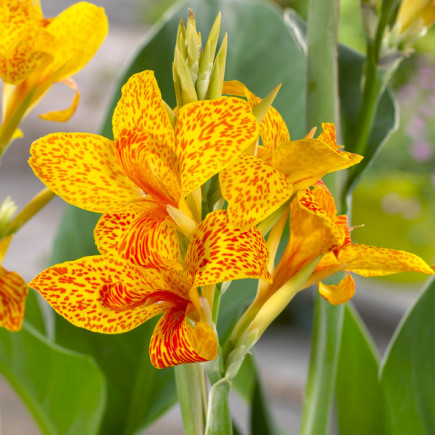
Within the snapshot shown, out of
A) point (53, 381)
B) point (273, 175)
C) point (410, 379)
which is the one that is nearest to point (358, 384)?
point (410, 379)

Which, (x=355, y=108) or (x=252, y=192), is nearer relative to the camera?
(x=252, y=192)

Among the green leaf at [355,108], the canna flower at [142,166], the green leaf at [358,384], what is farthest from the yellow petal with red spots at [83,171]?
the green leaf at [358,384]

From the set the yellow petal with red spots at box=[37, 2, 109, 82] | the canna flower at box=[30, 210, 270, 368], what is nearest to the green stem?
the canna flower at box=[30, 210, 270, 368]

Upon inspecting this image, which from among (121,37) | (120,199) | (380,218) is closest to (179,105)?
(120,199)

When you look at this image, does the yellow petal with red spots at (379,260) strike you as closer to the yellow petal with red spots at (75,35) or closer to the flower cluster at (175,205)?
the flower cluster at (175,205)

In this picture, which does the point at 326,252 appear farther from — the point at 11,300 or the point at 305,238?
the point at 11,300

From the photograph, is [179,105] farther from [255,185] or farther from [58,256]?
[58,256]
